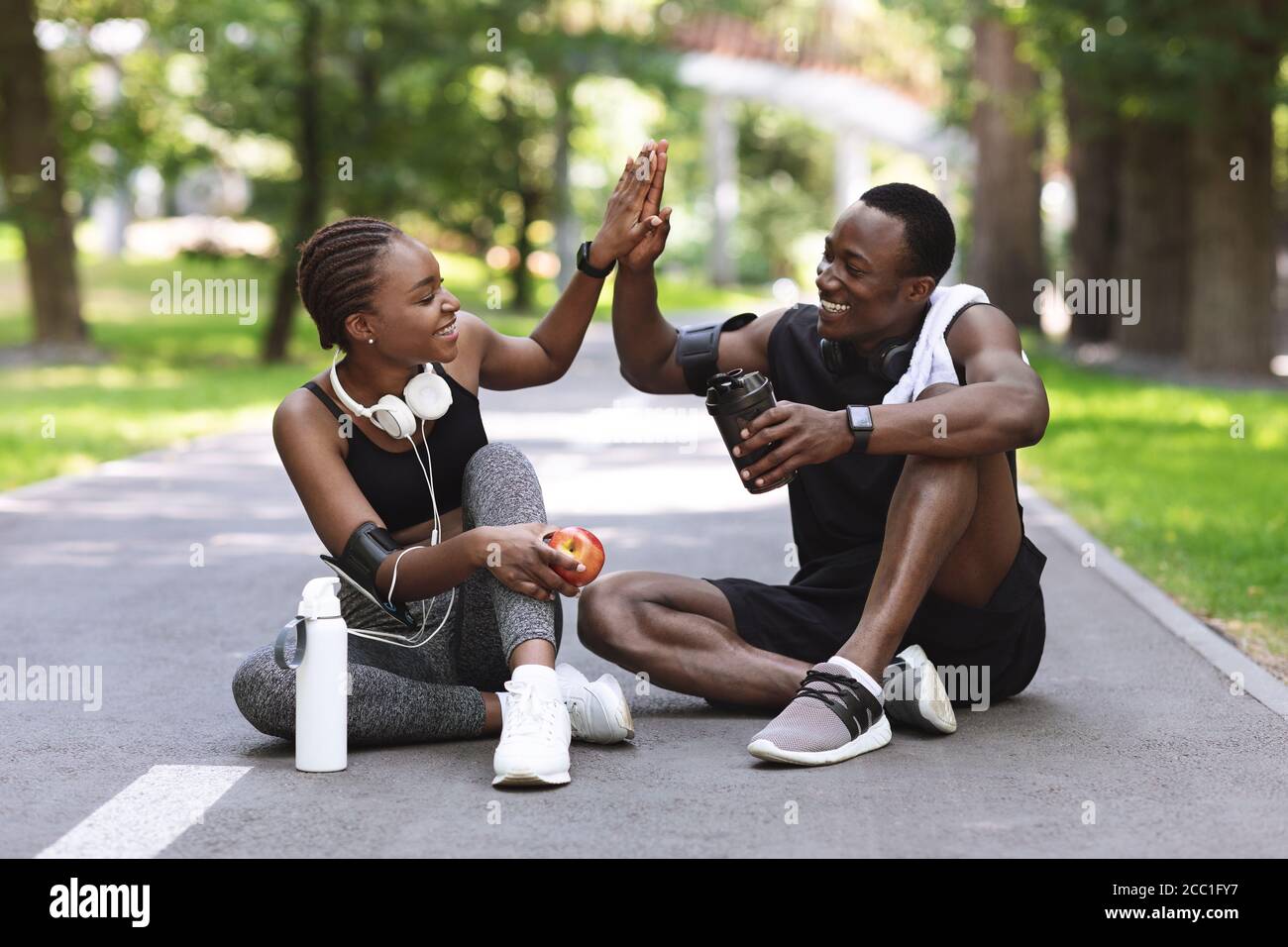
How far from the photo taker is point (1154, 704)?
18.7 feet

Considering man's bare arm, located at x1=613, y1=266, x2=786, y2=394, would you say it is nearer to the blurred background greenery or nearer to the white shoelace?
the white shoelace

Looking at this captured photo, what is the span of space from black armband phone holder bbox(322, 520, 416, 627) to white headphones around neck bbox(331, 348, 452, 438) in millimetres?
281

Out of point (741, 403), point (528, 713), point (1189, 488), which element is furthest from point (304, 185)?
point (528, 713)

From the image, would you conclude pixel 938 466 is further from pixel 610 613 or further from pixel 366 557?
pixel 366 557

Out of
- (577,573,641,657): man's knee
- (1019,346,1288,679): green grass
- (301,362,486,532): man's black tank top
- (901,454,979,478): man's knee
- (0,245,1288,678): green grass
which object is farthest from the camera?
(0,245,1288,678): green grass

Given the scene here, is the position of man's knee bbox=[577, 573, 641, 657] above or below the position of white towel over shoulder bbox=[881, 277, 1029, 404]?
below

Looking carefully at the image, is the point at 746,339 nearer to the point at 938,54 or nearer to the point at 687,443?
the point at 687,443

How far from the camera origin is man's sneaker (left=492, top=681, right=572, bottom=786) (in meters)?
4.48

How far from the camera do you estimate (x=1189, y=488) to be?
10977mm

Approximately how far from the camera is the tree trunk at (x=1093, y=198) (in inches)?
1017

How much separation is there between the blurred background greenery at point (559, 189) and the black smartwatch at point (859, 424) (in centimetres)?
222

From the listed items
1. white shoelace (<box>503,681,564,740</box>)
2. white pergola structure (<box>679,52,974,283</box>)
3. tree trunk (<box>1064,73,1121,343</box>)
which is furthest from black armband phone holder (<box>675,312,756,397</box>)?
white pergola structure (<box>679,52,974,283</box>)

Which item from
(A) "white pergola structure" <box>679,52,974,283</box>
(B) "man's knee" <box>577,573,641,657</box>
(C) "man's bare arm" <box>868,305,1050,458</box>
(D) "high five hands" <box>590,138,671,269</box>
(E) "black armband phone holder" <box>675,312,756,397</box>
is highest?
(A) "white pergola structure" <box>679,52,974,283</box>
